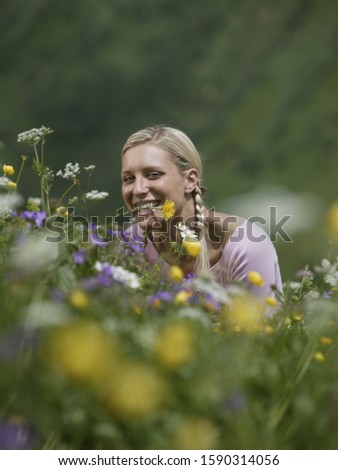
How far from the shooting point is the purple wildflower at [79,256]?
2.59 meters

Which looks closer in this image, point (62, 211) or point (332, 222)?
point (332, 222)

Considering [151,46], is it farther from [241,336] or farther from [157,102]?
[241,336]

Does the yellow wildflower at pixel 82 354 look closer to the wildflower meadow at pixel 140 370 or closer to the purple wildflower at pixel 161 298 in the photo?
the wildflower meadow at pixel 140 370

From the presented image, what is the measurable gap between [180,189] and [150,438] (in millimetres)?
2638

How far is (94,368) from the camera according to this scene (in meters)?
1.73

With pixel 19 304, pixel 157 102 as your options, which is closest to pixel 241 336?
pixel 19 304

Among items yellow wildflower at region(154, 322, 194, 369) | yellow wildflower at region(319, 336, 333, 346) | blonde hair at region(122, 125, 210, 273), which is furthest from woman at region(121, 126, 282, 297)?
yellow wildflower at region(154, 322, 194, 369)

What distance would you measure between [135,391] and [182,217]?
9.05 ft

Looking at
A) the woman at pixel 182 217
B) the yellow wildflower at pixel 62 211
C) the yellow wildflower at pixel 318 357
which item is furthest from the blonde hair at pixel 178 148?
the yellow wildflower at pixel 318 357

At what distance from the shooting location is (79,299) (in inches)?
83.4

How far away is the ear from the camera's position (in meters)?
4.61

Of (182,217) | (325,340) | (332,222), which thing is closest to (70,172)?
(182,217)

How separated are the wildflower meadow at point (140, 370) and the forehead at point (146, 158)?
5.84 feet

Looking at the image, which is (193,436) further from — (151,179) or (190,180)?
(190,180)
